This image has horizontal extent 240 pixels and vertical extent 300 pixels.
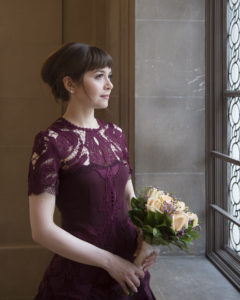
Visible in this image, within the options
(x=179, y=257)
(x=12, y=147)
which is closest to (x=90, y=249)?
(x=179, y=257)

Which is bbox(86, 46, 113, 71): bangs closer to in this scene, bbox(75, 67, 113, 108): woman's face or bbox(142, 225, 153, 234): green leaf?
→ bbox(75, 67, 113, 108): woman's face

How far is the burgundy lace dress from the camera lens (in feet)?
7.10

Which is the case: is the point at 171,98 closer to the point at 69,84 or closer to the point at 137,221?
the point at 69,84

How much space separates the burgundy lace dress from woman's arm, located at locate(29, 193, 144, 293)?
89 millimetres

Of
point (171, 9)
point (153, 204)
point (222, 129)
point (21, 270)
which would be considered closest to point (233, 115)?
point (222, 129)

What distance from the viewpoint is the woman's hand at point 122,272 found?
2.09 meters

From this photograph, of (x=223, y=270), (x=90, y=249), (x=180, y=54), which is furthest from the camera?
(x=180, y=54)

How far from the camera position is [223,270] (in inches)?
123

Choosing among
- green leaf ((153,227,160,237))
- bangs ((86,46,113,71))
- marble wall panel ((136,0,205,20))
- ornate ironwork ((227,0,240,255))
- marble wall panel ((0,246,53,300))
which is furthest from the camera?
marble wall panel ((0,246,53,300))

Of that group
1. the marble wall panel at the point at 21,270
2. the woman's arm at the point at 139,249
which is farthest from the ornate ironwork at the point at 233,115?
the marble wall panel at the point at 21,270

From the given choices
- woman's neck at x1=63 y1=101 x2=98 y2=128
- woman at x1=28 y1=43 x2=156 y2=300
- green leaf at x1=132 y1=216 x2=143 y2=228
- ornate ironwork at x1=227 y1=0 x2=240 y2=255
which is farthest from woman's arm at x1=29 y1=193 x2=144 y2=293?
ornate ironwork at x1=227 y1=0 x2=240 y2=255

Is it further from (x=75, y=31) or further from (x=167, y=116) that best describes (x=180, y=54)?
(x=75, y=31)

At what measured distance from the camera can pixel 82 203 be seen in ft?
7.16

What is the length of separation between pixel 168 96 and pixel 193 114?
0.74ft
